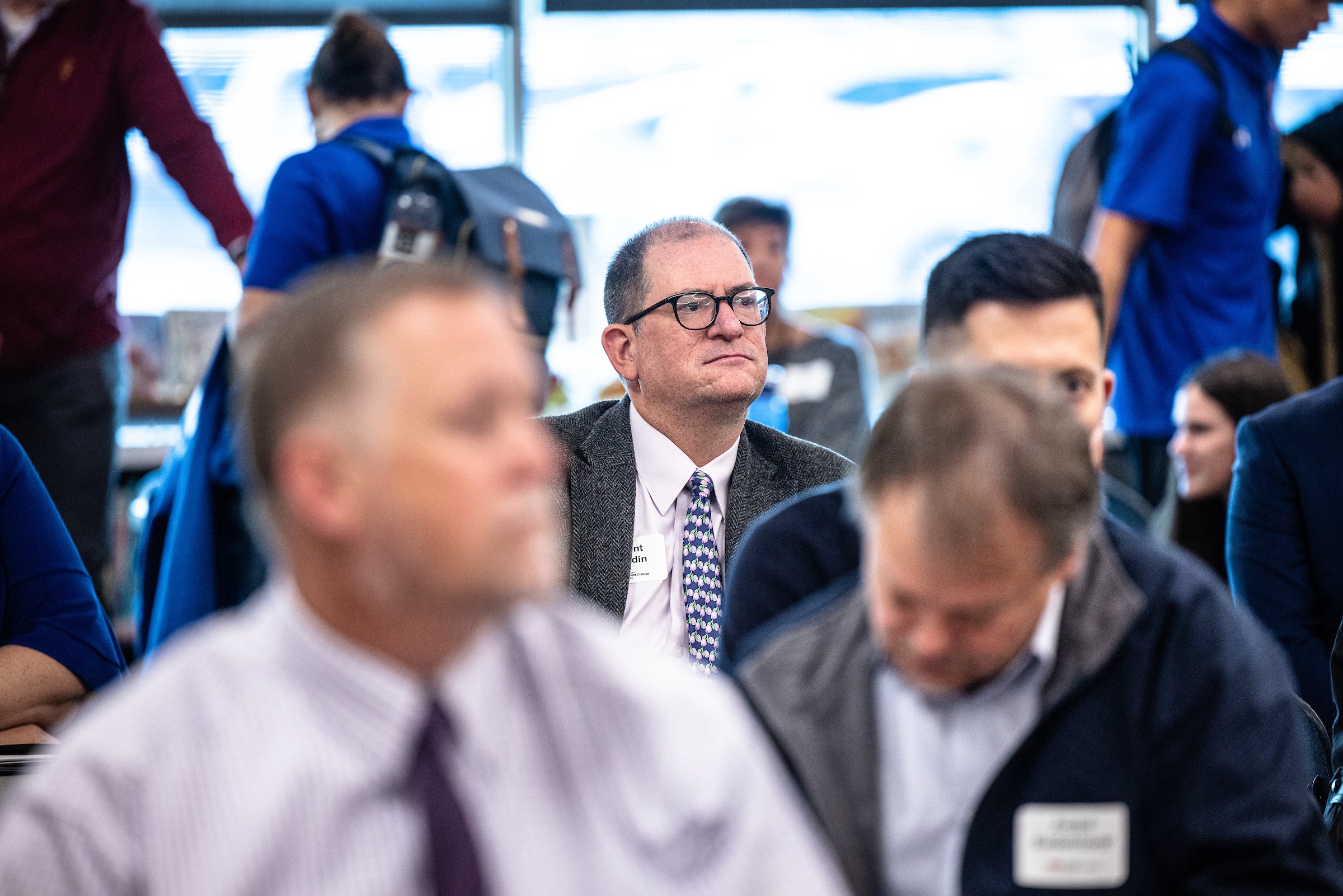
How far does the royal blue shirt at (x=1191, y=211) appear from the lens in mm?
3197

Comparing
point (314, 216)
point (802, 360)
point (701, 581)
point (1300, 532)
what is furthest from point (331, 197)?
point (1300, 532)

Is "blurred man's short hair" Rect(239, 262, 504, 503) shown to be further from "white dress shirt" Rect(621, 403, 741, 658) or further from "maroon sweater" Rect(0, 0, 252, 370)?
"maroon sweater" Rect(0, 0, 252, 370)

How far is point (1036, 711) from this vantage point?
1.27 m

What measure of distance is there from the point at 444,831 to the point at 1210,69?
2.94m

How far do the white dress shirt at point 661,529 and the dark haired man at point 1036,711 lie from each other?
82 cm

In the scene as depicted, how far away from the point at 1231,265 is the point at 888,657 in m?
2.45

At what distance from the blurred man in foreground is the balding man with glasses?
40.8 inches

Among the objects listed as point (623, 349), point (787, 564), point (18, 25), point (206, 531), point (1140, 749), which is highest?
point (18, 25)

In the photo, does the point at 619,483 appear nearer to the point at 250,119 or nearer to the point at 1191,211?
the point at 1191,211

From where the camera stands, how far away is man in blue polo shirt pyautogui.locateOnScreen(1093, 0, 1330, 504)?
3.20 meters

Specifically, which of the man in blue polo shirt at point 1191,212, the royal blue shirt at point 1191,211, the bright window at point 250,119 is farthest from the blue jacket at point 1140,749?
the bright window at point 250,119

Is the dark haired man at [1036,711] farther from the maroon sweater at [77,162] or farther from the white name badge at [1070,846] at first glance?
the maroon sweater at [77,162]

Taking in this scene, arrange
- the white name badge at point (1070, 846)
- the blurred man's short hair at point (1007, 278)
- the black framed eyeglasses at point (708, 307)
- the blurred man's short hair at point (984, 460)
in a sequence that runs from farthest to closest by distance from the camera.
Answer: the black framed eyeglasses at point (708, 307)
the blurred man's short hair at point (1007, 278)
the white name badge at point (1070, 846)
the blurred man's short hair at point (984, 460)

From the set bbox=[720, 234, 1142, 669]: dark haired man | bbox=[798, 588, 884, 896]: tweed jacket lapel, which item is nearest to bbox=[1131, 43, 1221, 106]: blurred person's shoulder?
bbox=[720, 234, 1142, 669]: dark haired man
